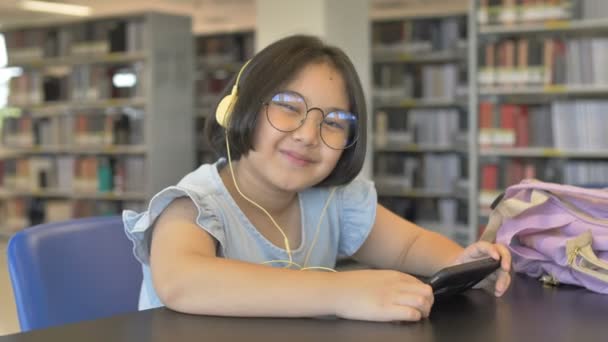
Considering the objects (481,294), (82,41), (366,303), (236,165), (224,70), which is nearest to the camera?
(366,303)

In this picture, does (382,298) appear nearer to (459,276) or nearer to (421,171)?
(459,276)

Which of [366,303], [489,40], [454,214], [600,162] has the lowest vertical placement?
[454,214]

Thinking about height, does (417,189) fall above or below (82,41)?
below

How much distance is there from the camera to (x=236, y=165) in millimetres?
1339

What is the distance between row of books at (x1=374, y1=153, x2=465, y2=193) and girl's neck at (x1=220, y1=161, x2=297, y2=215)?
5187 mm

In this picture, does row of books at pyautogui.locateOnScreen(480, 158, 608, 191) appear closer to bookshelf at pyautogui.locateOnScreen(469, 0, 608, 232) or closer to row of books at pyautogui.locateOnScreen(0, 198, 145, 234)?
bookshelf at pyautogui.locateOnScreen(469, 0, 608, 232)

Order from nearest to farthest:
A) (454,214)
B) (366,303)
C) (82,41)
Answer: (366,303)
(454,214)
(82,41)

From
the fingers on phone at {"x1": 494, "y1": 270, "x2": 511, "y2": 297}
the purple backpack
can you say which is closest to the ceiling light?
the purple backpack

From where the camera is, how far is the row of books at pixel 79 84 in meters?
6.52

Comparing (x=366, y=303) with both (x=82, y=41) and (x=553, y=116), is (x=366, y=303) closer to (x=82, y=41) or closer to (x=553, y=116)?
(x=553, y=116)

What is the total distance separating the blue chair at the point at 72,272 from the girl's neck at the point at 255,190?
0.77ft

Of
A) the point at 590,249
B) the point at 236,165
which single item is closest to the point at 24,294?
the point at 236,165

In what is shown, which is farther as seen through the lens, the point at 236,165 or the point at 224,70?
the point at 224,70

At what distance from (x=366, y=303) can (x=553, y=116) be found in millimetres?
3776
